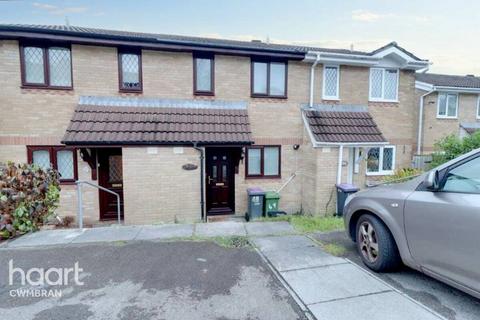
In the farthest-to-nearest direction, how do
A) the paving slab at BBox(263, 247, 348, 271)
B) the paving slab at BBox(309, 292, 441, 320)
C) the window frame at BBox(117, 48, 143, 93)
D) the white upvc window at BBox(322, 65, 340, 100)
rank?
the white upvc window at BBox(322, 65, 340, 100), the window frame at BBox(117, 48, 143, 93), the paving slab at BBox(263, 247, 348, 271), the paving slab at BBox(309, 292, 441, 320)

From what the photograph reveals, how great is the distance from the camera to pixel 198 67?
851 cm

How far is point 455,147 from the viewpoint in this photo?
324 inches

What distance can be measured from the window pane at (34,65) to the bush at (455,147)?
39.6ft

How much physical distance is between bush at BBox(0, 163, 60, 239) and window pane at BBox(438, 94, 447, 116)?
18187 millimetres

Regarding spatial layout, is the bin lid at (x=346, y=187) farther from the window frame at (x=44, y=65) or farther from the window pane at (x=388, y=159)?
the window frame at (x=44, y=65)

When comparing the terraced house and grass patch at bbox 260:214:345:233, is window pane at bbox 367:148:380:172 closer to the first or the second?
the terraced house

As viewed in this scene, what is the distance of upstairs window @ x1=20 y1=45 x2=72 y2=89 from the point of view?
7488 mm

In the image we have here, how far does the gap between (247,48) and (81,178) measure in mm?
6399

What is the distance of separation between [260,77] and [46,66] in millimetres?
6340

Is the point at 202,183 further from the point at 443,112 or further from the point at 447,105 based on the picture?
the point at 447,105

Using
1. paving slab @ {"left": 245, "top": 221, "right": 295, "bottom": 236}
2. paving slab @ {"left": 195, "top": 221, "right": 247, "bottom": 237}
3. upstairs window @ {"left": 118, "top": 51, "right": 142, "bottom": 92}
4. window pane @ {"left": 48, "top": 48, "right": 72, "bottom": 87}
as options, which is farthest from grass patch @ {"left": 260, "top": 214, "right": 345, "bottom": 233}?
window pane @ {"left": 48, "top": 48, "right": 72, "bottom": 87}

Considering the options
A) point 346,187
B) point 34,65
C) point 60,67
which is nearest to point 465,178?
point 346,187

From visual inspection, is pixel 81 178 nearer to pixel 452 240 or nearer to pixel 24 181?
pixel 24 181

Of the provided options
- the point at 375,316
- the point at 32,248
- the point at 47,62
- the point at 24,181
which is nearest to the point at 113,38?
the point at 47,62
